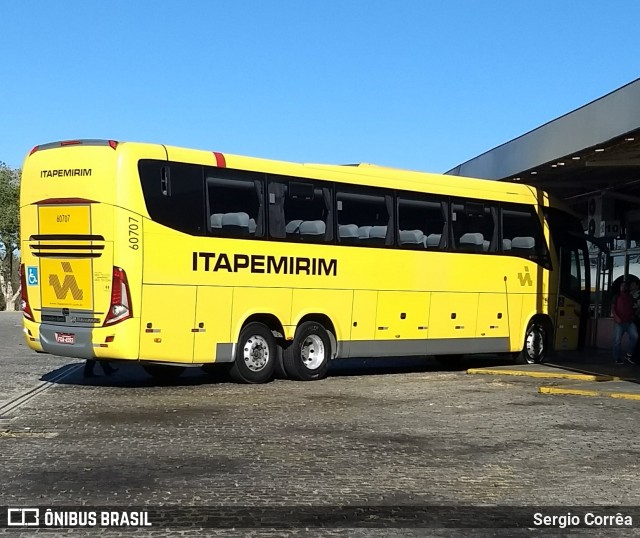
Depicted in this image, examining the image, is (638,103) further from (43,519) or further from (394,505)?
(43,519)

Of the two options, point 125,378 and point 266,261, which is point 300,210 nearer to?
point 266,261

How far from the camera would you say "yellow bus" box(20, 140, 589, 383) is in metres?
13.4

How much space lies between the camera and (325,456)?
8711mm

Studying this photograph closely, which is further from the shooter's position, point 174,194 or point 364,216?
point 364,216

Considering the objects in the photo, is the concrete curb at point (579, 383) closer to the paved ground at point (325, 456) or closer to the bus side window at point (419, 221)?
the paved ground at point (325, 456)

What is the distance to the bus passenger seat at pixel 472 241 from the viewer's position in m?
18.4

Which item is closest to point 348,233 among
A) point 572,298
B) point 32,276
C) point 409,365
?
point 32,276

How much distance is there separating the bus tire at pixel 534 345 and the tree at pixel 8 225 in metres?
49.3

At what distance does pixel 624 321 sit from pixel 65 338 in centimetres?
1241

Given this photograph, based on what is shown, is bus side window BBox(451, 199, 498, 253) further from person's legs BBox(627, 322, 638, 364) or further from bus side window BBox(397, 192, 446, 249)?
person's legs BBox(627, 322, 638, 364)

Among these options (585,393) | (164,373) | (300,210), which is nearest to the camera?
(585,393)

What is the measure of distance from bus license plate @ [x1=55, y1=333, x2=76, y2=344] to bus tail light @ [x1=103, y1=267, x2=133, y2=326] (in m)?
0.63

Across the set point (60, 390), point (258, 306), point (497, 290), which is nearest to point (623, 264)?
point (497, 290)

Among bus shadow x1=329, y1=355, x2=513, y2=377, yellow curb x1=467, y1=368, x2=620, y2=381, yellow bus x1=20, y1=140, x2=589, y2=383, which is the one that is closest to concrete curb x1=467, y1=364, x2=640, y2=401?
yellow curb x1=467, y1=368, x2=620, y2=381
